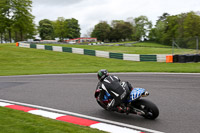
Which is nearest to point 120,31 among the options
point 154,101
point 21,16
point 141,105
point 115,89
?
point 21,16

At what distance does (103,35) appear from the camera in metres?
106

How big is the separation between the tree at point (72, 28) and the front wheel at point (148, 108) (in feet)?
336

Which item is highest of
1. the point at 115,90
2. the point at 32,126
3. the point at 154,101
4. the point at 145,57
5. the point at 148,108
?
the point at 145,57

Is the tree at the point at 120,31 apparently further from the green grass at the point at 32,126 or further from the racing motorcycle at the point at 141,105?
the green grass at the point at 32,126

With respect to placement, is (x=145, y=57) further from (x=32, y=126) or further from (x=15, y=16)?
(x=15, y=16)

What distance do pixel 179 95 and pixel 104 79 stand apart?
368cm

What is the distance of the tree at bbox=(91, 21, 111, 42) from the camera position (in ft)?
342

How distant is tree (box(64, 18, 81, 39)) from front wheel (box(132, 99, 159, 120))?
102 m

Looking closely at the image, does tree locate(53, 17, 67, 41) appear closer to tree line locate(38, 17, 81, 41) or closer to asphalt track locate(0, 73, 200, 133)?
tree line locate(38, 17, 81, 41)

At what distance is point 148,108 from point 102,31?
10255cm

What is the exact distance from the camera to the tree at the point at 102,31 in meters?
104

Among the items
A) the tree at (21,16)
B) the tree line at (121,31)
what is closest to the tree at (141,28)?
the tree line at (121,31)

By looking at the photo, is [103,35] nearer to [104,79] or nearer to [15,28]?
[15,28]

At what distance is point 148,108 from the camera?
5.08m
